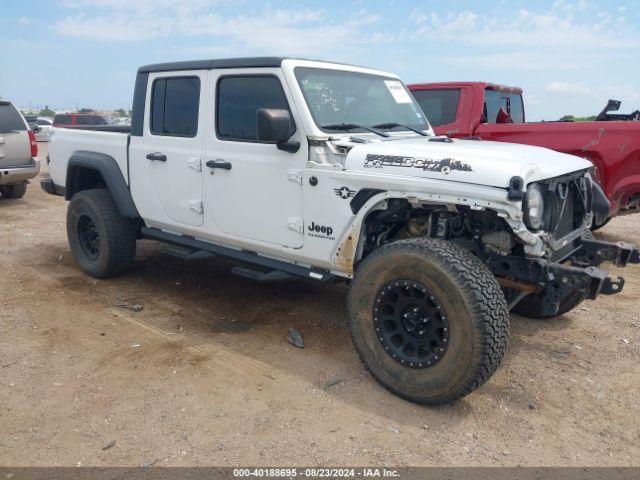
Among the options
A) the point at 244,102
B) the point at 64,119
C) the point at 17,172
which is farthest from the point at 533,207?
the point at 64,119

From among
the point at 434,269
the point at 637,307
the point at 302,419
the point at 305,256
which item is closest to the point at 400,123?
the point at 305,256

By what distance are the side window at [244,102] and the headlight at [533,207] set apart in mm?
1721

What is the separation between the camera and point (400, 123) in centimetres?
441

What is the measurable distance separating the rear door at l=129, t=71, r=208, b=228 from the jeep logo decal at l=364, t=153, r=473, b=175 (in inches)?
62.6

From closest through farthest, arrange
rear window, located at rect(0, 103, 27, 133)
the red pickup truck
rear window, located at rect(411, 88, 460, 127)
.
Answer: the red pickup truck
rear window, located at rect(411, 88, 460, 127)
rear window, located at rect(0, 103, 27, 133)

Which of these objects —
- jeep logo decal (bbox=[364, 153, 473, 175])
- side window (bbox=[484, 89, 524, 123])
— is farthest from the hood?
side window (bbox=[484, 89, 524, 123])

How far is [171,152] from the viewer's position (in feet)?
15.3

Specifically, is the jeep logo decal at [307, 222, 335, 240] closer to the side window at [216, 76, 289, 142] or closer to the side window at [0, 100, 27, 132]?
the side window at [216, 76, 289, 142]

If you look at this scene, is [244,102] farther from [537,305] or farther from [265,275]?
[537,305]

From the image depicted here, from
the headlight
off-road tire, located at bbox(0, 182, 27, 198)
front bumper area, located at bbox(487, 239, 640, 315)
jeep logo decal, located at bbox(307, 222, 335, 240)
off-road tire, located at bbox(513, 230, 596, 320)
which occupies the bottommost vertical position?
off-road tire, located at bbox(0, 182, 27, 198)

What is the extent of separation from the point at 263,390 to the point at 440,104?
15.8 feet

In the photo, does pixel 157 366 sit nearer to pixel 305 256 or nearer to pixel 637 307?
pixel 305 256

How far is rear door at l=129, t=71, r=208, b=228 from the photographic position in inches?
177

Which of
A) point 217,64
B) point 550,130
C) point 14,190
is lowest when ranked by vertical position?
point 14,190
